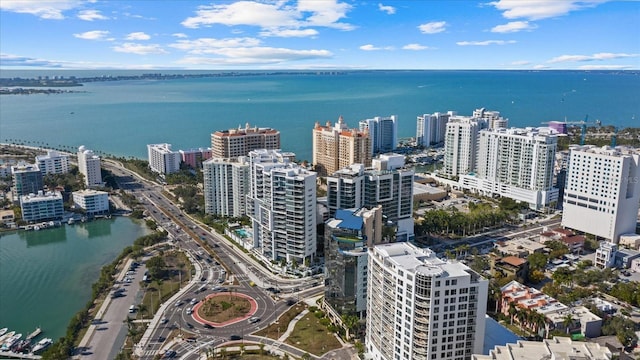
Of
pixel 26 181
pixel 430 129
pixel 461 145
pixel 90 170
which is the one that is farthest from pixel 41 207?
pixel 430 129

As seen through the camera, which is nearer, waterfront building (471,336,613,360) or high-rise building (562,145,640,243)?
waterfront building (471,336,613,360)

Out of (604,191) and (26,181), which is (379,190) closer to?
(604,191)

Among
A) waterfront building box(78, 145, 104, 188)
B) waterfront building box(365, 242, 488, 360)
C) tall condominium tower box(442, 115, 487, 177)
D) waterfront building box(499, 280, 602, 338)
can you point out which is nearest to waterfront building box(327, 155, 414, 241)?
waterfront building box(499, 280, 602, 338)

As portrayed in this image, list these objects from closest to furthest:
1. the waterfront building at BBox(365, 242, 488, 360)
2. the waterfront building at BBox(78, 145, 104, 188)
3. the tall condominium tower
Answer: the waterfront building at BBox(365, 242, 488, 360) < the waterfront building at BBox(78, 145, 104, 188) < the tall condominium tower

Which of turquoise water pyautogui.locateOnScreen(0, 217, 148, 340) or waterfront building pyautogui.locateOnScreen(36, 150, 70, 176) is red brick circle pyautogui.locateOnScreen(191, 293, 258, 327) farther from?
waterfront building pyautogui.locateOnScreen(36, 150, 70, 176)

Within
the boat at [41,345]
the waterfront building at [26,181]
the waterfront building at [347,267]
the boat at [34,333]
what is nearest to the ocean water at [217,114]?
the waterfront building at [26,181]

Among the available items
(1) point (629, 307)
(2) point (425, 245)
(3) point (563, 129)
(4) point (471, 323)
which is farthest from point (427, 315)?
(3) point (563, 129)

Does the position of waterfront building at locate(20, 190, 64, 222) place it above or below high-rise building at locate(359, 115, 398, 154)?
below
